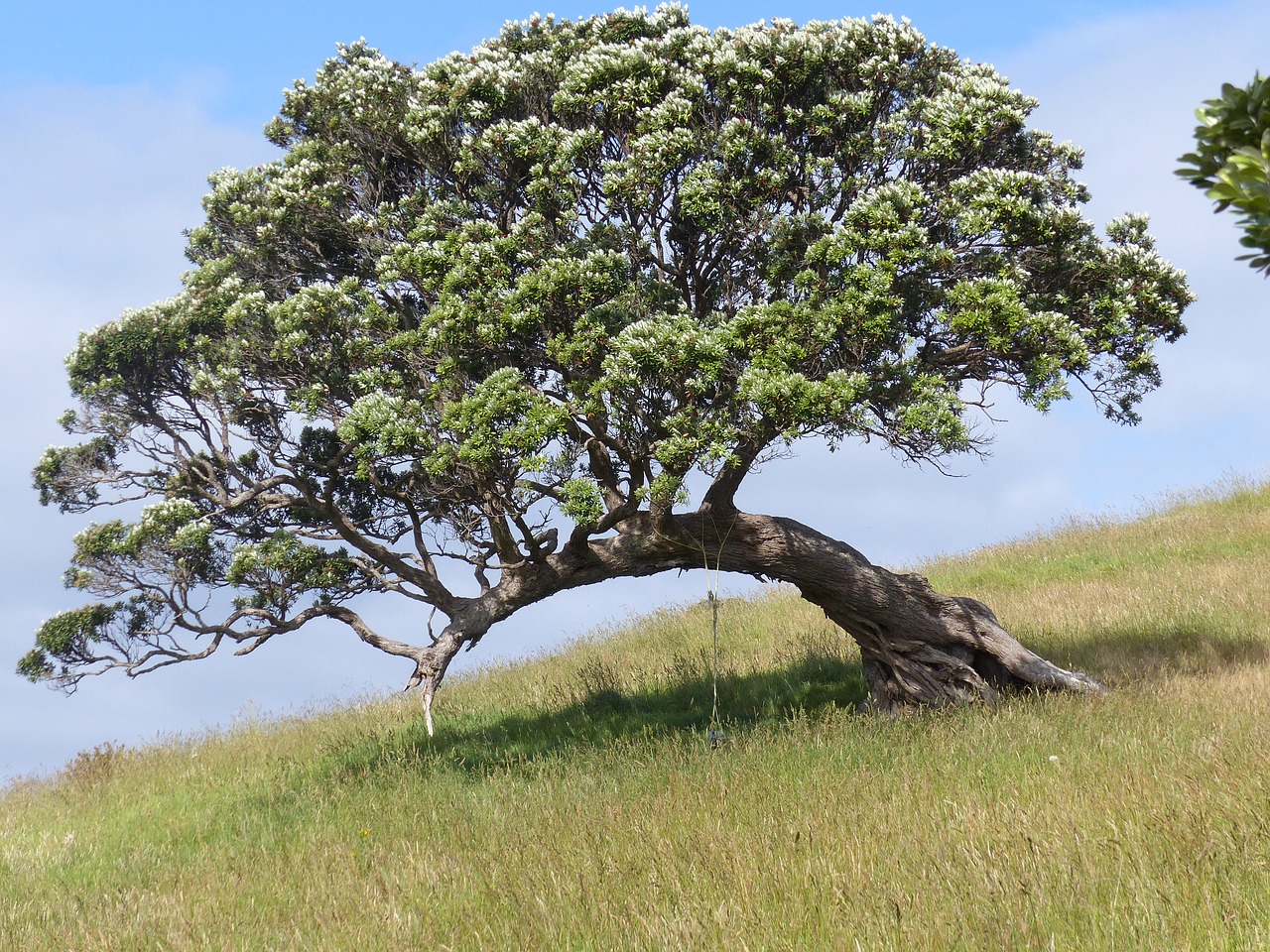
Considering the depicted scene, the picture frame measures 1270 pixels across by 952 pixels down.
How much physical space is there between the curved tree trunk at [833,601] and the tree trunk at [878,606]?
2 cm

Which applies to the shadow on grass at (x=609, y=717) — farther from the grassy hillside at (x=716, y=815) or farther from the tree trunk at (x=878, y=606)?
the tree trunk at (x=878, y=606)

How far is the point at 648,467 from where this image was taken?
1396 centimetres

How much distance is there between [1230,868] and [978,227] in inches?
323

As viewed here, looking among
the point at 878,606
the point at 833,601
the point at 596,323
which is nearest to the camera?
the point at 596,323

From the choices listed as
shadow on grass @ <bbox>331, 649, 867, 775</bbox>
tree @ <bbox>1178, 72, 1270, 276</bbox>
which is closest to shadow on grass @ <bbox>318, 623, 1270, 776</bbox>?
shadow on grass @ <bbox>331, 649, 867, 775</bbox>

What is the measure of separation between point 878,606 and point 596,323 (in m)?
6.60

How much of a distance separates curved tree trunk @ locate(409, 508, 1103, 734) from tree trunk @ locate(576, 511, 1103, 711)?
2 cm

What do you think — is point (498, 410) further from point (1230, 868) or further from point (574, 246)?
point (1230, 868)

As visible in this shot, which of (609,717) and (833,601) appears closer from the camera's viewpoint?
(833,601)

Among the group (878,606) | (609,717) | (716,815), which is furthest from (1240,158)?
(609,717)

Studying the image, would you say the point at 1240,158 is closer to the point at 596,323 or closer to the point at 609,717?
the point at 596,323

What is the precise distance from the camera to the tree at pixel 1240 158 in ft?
15.7

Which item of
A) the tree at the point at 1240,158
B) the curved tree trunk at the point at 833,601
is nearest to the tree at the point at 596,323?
the curved tree trunk at the point at 833,601

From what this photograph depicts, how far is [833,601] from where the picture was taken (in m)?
16.0
